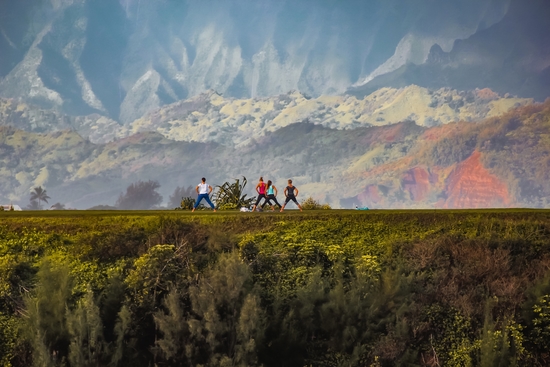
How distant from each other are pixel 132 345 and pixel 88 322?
992 mm

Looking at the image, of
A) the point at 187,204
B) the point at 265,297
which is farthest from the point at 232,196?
the point at 265,297

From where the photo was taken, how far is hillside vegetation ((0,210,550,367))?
1420cm

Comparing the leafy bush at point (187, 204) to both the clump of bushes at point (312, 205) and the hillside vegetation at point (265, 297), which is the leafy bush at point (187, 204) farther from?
the hillside vegetation at point (265, 297)

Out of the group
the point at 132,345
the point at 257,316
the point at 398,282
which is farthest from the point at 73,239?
the point at 398,282

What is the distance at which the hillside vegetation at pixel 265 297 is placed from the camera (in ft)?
46.6

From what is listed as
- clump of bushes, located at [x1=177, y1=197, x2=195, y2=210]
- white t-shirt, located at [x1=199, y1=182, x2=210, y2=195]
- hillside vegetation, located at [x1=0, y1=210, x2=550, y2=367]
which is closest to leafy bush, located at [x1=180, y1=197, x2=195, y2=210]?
clump of bushes, located at [x1=177, y1=197, x2=195, y2=210]

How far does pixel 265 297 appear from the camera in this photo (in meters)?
15.4

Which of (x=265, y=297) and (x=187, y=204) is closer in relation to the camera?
(x=265, y=297)

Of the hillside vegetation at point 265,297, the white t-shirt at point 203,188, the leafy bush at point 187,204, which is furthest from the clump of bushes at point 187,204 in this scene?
the hillside vegetation at point 265,297

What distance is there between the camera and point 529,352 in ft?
49.1

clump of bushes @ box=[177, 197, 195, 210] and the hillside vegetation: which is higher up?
clump of bushes @ box=[177, 197, 195, 210]

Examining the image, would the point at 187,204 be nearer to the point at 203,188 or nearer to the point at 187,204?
the point at 187,204

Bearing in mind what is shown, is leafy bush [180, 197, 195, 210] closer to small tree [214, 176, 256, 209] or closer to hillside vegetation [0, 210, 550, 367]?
small tree [214, 176, 256, 209]

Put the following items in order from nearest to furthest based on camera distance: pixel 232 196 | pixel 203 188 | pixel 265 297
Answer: pixel 265 297, pixel 203 188, pixel 232 196
